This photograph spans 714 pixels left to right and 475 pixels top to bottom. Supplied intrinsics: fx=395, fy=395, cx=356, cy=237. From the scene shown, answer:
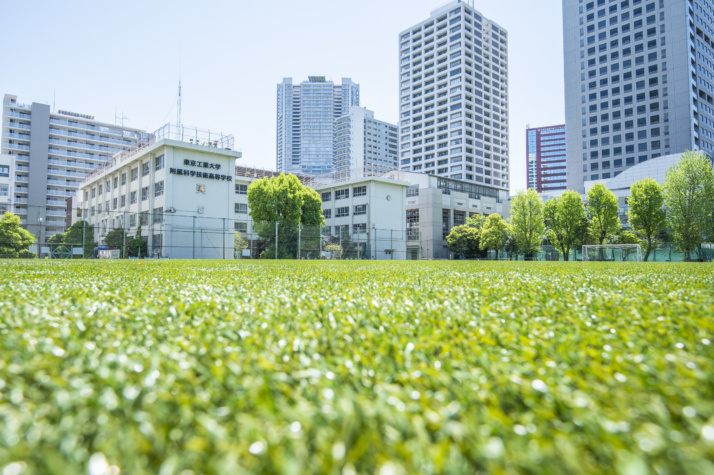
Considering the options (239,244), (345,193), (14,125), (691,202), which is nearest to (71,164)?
(14,125)

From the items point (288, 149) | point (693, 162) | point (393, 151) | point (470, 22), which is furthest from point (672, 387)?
point (288, 149)

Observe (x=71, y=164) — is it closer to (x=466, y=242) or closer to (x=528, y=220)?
(x=466, y=242)

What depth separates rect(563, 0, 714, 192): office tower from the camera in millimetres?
62344

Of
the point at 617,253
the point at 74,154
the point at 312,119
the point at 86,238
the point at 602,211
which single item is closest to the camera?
the point at 86,238

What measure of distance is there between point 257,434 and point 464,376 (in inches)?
25.0

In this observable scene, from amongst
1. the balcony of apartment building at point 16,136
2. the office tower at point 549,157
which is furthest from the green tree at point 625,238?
the balcony of apartment building at point 16,136

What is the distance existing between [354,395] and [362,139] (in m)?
113

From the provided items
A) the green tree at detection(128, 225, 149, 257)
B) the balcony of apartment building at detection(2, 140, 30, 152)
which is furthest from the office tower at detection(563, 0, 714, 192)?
the balcony of apartment building at detection(2, 140, 30, 152)

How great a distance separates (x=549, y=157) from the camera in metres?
124

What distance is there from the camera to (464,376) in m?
1.14

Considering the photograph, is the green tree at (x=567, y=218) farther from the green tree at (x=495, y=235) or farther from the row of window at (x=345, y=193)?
the row of window at (x=345, y=193)

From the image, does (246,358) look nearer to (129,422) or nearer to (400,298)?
(129,422)

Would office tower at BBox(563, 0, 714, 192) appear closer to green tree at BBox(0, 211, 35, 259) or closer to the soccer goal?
the soccer goal

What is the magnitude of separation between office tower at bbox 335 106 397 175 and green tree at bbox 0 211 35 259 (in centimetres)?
8454
